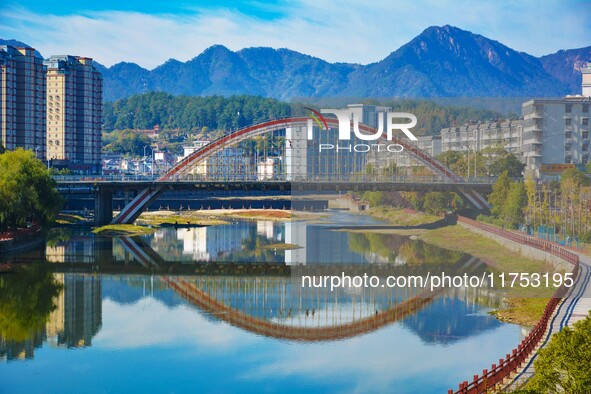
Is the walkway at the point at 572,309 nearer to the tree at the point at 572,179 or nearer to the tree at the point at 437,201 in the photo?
the tree at the point at 572,179

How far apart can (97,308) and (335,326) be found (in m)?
10.1

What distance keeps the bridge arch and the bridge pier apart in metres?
0.89

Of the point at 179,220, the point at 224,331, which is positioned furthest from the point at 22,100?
the point at 224,331

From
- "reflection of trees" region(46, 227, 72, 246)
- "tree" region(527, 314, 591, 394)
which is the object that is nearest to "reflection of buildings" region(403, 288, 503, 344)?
"tree" region(527, 314, 591, 394)

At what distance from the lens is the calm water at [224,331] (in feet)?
96.5

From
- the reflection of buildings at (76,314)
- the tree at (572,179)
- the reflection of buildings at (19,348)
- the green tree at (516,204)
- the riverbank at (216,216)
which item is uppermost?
the tree at (572,179)

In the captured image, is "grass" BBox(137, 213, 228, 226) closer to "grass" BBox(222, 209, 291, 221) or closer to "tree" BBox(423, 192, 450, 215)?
"grass" BBox(222, 209, 291, 221)

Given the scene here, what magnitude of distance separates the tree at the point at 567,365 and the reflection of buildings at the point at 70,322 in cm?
1805

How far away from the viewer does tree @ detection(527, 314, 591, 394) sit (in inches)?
769

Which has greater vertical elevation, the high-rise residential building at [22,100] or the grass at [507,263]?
the high-rise residential building at [22,100]

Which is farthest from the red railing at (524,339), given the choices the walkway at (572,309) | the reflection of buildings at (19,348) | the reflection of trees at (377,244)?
the reflection of buildings at (19,348)

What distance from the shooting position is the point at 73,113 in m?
121

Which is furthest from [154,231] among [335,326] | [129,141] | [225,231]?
[129,141]

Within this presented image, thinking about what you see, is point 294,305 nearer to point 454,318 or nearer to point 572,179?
point 454,318
